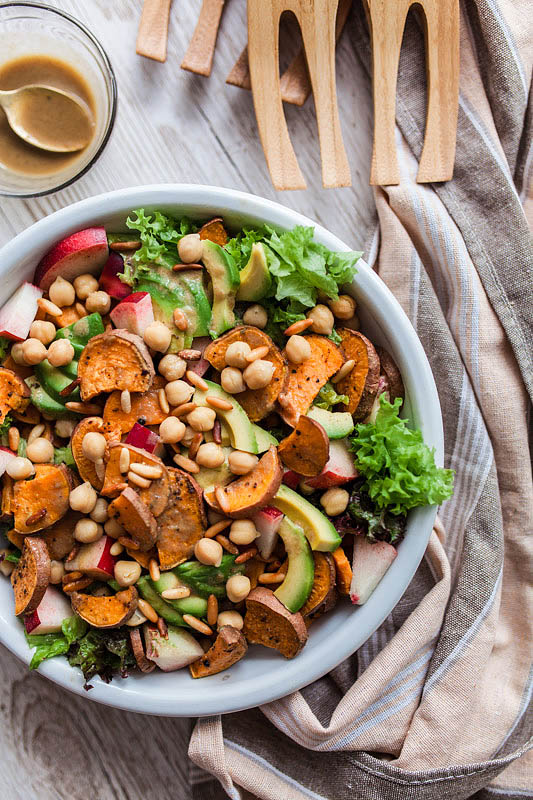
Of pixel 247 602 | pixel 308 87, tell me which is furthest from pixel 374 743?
pixel 308 87

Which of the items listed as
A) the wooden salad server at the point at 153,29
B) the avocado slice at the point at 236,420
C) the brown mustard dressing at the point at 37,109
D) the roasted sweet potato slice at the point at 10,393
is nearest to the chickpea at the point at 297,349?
the avocado slice at the point at 236,420

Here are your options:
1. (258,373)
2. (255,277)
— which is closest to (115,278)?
(255,277)

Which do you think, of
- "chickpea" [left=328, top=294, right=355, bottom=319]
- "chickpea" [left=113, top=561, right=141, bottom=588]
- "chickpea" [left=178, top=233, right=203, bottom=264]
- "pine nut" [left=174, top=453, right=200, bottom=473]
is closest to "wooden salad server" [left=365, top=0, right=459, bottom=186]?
"chickpea" [left=328, top=294, right=355, bottom=319]

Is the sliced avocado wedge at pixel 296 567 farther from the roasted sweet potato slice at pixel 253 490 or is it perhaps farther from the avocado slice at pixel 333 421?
the avocado slice at pixel 333 421

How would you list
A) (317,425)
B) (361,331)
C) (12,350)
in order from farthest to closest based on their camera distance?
(361,331) → (12,350) → (317,425)

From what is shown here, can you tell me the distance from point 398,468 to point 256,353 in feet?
1.69

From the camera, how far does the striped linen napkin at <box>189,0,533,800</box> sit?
2318 mm

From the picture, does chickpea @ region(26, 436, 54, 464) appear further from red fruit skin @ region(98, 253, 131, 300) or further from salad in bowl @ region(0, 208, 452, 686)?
red fruit skin @ region(98, 253, 131, 300)

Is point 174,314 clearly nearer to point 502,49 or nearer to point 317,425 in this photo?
point 317,425

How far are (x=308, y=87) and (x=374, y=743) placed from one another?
2218 mm

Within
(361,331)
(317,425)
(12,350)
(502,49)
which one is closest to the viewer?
(317,425)

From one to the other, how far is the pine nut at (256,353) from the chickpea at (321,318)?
0.57ft

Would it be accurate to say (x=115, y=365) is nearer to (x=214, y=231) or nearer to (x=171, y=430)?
(x=171, y=430)

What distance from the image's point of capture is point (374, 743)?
7.63ft
